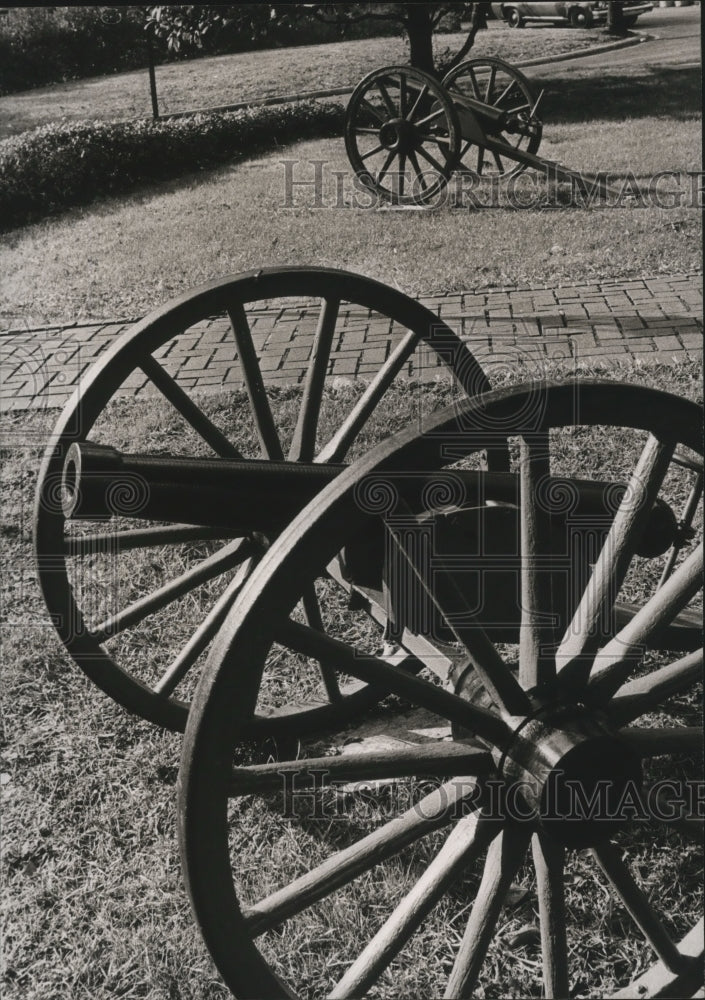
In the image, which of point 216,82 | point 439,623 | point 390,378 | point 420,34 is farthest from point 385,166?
point 439,623

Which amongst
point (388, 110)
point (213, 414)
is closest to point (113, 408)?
point (213, 414)

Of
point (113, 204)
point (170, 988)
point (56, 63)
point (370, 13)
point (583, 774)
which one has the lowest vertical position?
point (170, 988)

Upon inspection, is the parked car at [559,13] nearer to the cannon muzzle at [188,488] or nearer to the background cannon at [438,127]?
the background cannon at [438,127]

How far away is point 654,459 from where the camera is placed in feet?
5.13

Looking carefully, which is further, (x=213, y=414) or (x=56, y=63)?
(x=213, y=414)

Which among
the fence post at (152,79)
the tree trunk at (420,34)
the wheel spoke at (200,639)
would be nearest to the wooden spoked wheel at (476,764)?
the wheel spoke at (200,639)

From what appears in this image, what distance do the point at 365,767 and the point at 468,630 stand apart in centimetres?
27

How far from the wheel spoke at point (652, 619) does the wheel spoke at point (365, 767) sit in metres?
0.25

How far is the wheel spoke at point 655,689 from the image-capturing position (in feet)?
5.55

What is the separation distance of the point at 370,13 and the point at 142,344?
13.8ft

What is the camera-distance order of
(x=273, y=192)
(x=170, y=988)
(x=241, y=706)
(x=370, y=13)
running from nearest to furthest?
(x=241, y=706) < (x=170, y=988) < (x=370, y=13) < (x=273, y=192)

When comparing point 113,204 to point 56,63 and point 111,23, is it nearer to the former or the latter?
point 111,23

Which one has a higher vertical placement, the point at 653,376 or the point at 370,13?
the point at 370,13

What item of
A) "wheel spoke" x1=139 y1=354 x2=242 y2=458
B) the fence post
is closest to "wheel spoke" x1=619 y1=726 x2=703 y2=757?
"wheel spoke" x1=139 y1=354 x2=242 y2=458
